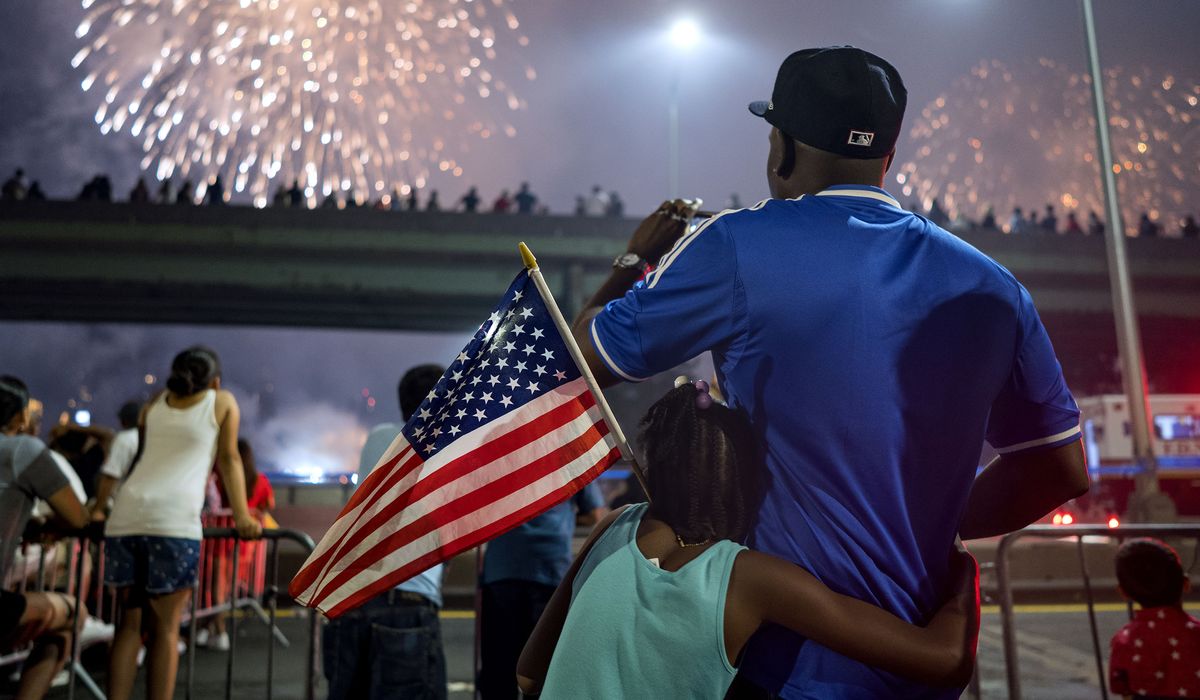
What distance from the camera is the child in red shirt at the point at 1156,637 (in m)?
4.47

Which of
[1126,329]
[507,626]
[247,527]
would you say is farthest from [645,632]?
[1126,329]

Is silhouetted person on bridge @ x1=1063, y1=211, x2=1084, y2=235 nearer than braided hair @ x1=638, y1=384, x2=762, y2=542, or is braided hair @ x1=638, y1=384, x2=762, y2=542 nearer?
braided hair @ x1=638, y1=384, x2=762, y2=542

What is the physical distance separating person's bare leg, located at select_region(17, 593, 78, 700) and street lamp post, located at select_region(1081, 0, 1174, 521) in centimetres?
1606

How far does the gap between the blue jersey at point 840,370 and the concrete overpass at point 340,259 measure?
29.7 m

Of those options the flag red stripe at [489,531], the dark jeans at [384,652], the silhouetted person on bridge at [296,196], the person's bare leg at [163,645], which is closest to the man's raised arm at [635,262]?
the flag red stripe at [489,531]

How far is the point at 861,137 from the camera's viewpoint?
83.9 inches

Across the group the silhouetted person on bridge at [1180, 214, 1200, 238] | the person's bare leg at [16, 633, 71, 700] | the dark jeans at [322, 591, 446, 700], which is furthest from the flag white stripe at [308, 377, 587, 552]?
the silhouetted person on bridge at [1180, 214, 1200, 238]

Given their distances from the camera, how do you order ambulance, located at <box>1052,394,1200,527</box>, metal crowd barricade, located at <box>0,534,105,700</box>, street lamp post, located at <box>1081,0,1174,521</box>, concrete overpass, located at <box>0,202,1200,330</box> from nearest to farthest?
metal crowd barricade, located at <box>0,534,105,700</box>, street lamp post, located at <box>1081,0,1174,521</box>, ambulance, located at <box>1052,394,1200,527</box>, concrete overpass, located at <box>0,202,1200,330</box>

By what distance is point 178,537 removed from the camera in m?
5.65

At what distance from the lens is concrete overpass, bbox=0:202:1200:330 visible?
31.2 meters

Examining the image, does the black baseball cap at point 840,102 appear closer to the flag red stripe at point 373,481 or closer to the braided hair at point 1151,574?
the flag red stripe at point 373,481

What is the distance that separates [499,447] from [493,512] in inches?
6.0

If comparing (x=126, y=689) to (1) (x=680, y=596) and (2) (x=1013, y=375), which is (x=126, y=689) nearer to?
(1) (x=680, y=596)

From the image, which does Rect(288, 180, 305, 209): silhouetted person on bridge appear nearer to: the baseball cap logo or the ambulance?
the ambulance
